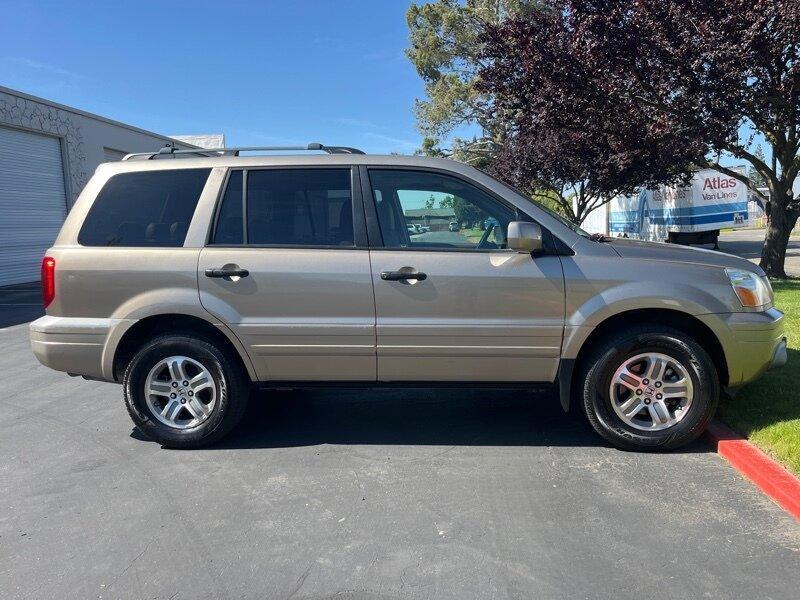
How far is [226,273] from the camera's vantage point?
425 cm

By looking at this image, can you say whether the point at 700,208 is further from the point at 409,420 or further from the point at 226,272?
the point at 226,272

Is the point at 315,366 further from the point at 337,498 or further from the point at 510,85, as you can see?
the point at 510,85

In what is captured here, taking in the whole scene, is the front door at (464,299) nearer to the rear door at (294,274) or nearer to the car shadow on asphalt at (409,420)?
the rear door at (294,274)

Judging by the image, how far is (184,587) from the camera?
284 cm

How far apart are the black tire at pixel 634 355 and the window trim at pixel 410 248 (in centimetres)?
80

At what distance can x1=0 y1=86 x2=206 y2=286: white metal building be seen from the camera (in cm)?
1755

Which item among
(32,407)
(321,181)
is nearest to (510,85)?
(321,181)

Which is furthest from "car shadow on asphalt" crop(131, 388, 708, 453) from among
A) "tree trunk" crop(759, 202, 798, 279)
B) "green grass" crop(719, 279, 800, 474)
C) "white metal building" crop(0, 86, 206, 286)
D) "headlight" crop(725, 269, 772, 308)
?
"white metal building" crop(0, 86, 206, 286)

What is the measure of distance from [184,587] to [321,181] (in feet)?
8.99

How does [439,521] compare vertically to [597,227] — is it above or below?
below

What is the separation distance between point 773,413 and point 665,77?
20.9 feet

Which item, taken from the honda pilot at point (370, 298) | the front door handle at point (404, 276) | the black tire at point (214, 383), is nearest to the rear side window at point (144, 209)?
A: the honda pilot at point (370, 298)

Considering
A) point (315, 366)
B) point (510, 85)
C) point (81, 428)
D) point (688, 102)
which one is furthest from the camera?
point (510, 85)

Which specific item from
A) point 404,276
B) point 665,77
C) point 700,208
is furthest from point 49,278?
point 700,208
